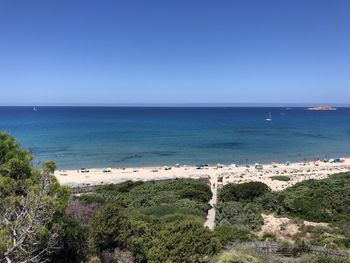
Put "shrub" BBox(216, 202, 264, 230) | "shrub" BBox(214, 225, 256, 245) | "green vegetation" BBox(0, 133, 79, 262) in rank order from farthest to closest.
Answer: "shrub" BBox(216, 202, 264, 230) → "shrub" BBox(214, 225, 256, 245) → "green vegetation" BBox(0, 133, 79, 262)

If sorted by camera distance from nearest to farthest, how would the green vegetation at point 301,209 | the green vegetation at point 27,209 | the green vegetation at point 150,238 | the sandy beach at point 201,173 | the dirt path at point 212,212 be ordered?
1. the green vegetation at point 27,209
2. the green vegetation at point 150,238
3. the green vegetation at point 301,209
4. the dirt path at point 212,212
5. the sandy beach at point 201,173

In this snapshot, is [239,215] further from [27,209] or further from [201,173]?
[201,173]

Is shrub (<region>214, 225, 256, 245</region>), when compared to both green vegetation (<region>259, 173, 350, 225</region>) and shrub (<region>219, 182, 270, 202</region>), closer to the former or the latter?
green vegetation (<region>259, 173, 350, 225</region>)

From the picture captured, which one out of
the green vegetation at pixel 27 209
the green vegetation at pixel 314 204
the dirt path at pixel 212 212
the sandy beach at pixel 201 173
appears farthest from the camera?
the sandy beach at pixel 201 173

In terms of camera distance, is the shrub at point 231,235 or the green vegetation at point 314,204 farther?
the green vegetation at point 314,204

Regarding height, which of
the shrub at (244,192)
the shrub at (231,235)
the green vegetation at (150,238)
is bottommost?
the shrub at (244,192)

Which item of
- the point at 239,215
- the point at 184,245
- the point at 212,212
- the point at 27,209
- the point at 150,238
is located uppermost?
the point at 27,209

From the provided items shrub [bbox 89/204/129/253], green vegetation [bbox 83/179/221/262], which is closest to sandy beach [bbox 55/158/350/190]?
green vegetation [bbox 83/179/221/262]

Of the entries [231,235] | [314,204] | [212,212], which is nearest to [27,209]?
[231,235]

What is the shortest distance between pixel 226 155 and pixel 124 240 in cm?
4382

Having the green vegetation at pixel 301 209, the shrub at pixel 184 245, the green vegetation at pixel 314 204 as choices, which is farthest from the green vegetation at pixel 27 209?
the green vegetation at pixel 314 204

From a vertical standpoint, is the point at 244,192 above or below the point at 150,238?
below

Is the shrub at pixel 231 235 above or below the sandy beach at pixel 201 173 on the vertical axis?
above

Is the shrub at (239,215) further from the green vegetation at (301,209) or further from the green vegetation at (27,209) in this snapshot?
the green vegetation at (27,209)
